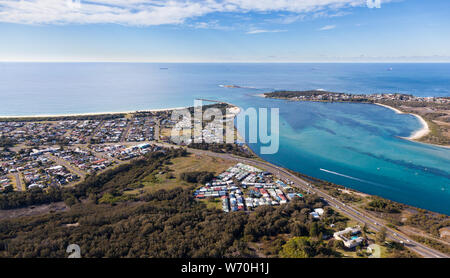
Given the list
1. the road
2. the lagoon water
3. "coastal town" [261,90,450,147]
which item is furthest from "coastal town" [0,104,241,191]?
"coastal town" [261,90,450,147]

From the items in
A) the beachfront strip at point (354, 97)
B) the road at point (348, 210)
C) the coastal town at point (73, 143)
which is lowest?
the road at point (348, 210)

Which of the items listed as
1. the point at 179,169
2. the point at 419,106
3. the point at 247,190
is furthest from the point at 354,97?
the point at 179,169

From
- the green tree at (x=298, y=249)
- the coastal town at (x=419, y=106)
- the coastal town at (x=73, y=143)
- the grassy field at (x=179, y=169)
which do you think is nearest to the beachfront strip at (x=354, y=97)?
the coastal town at (x=419, y=106)

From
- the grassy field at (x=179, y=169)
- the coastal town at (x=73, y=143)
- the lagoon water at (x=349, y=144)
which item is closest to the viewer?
the grassy field at (x=179, y=169)

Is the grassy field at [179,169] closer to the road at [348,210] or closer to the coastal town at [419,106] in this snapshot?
the road at [348,210]

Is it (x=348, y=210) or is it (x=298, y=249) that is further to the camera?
(x=348, y=210)

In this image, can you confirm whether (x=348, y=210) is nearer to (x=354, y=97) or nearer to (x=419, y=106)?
(x=419, y=106)
